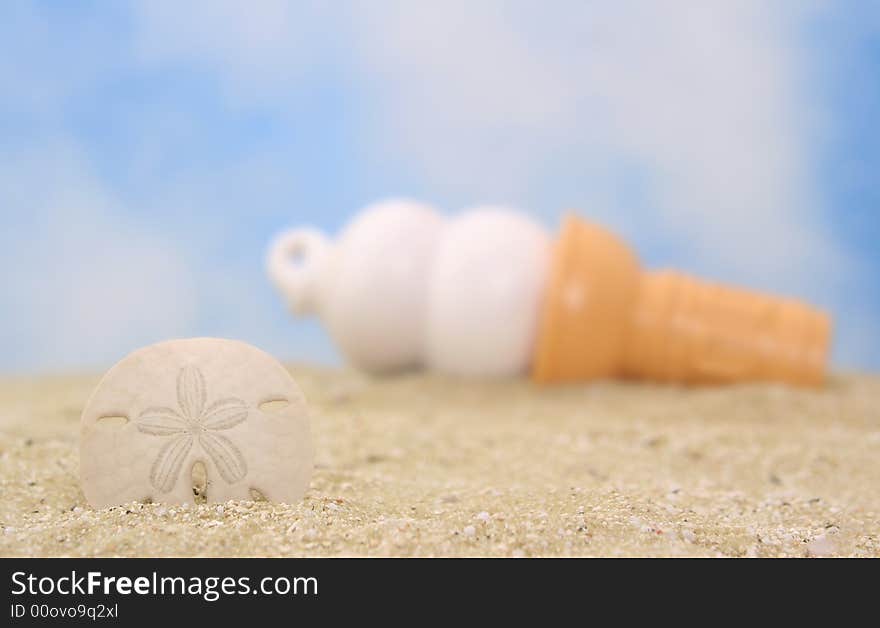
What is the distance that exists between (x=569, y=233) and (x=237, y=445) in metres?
2.23

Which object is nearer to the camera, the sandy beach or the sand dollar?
the sandy beach

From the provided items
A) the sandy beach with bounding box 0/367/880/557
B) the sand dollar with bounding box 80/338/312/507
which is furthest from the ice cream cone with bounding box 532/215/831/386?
the sand dollar with bounding box 80/338/312/507

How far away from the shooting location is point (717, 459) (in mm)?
2307

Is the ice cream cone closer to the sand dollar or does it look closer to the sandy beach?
the sandy beach

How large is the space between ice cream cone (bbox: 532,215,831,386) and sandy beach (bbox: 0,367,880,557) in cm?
13

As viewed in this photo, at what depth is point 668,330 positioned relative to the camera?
3521 millimetres

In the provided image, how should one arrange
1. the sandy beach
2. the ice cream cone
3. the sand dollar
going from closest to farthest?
1. the sandy beach
2. the sand dollar
3. the ice cream cone

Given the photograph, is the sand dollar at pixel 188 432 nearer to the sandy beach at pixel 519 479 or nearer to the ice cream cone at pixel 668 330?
the sandy beach at pixel 519 479

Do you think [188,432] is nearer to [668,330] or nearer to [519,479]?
[519,479]

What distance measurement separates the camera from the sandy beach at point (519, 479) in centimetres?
125

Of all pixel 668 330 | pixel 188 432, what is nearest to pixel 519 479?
pixel 188 432

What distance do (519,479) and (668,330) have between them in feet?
5.75

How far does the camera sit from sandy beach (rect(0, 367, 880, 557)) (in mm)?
1251
